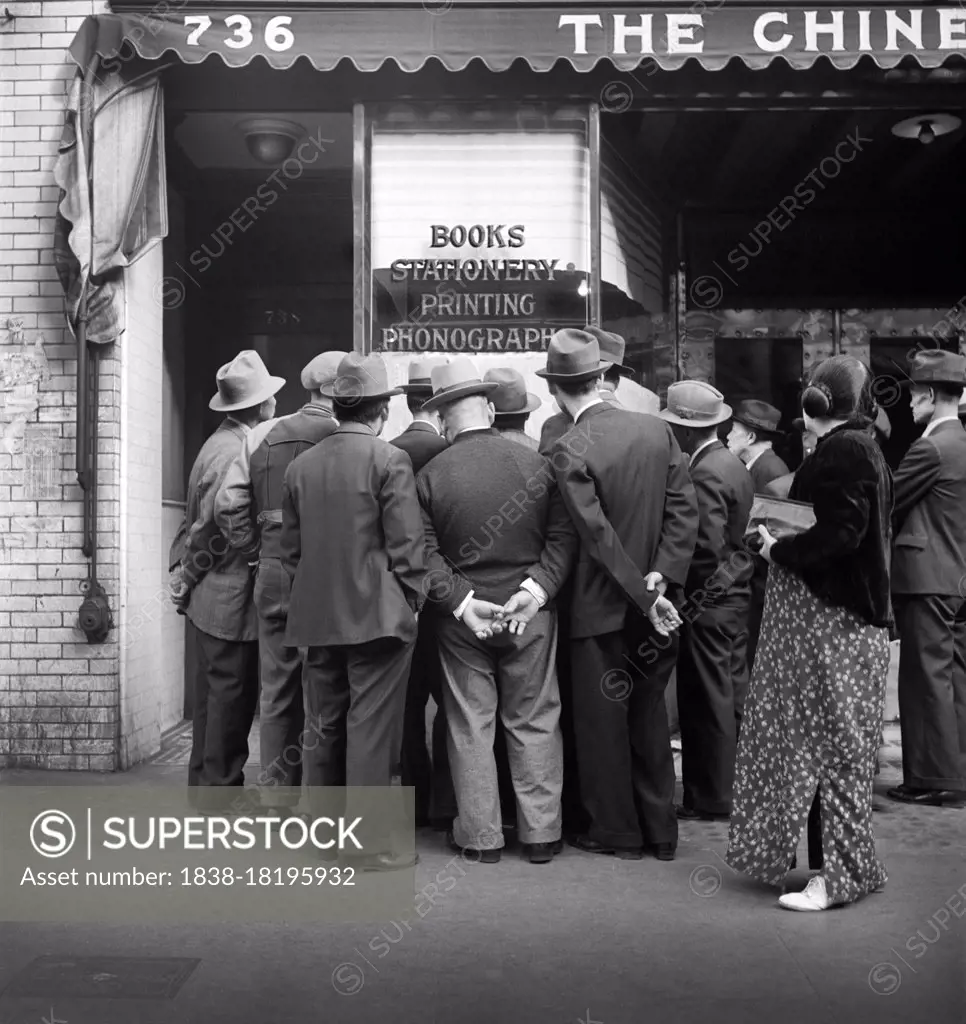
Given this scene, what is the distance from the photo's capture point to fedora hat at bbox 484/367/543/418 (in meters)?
5.90

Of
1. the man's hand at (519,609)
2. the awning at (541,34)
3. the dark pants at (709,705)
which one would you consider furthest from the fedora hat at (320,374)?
the dark pants at (709,705)

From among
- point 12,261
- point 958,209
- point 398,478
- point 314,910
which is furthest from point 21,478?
point 958,209

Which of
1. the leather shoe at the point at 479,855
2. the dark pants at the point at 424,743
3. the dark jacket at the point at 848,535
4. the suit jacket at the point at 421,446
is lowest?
the leather shoe at the point at 479,855

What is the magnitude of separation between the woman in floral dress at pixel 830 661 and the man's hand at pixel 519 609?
3.26ft

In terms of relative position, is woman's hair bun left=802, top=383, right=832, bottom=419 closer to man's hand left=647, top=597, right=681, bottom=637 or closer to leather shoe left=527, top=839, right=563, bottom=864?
man's hand left=647, top=597, right=681, bottom=637

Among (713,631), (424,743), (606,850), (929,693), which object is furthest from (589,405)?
(929,693)

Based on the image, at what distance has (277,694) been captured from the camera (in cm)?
575

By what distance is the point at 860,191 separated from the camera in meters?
9.27

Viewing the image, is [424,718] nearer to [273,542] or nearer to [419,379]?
[273,542]

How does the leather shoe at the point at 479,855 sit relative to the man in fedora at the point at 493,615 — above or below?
below

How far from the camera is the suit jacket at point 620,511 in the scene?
5160mm

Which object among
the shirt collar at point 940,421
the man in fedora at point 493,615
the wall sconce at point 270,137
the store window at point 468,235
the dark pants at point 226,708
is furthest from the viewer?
the wall sconce at point 270,137

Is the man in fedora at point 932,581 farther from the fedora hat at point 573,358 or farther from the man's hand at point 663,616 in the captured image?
the fedora hat at point 573,358

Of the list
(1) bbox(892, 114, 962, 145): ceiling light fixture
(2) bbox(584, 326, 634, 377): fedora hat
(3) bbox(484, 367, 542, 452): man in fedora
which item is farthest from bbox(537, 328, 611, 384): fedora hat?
(1) bbox(892, 114, 962, 145): ceiling light fixture
